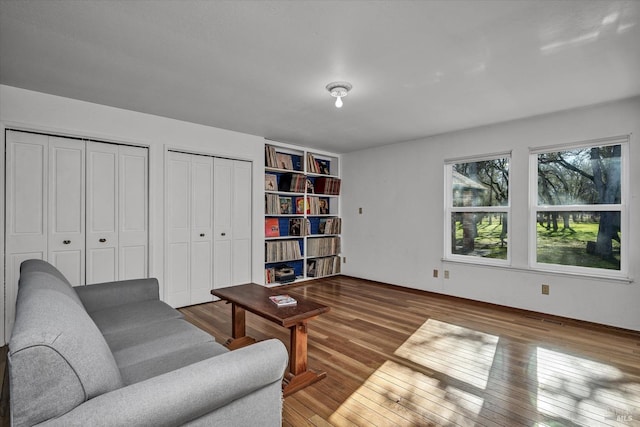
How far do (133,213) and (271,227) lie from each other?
78.4 inches

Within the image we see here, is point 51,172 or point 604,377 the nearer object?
point 604,377

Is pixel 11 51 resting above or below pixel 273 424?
above

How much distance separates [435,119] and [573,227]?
1961 millimetres

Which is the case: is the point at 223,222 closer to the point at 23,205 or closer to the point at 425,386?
the point at 23,205

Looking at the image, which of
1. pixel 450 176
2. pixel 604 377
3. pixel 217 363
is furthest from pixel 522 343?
pixel 217 363

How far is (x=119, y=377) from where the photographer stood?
4.03 ft

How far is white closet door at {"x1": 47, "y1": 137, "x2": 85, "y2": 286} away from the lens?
3111mm

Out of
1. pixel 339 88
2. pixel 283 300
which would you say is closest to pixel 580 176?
pixel 339 88

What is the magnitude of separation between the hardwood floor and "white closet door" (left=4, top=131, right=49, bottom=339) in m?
1.60

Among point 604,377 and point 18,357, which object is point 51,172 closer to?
point 18,357

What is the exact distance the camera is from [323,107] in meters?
3.43

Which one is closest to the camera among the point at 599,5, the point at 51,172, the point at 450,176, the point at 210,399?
the point at 210,399

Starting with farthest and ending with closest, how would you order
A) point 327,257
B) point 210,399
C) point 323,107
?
point 327,257
point 323,107
point 210,399

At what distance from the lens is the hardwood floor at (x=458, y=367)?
190 centimetres
